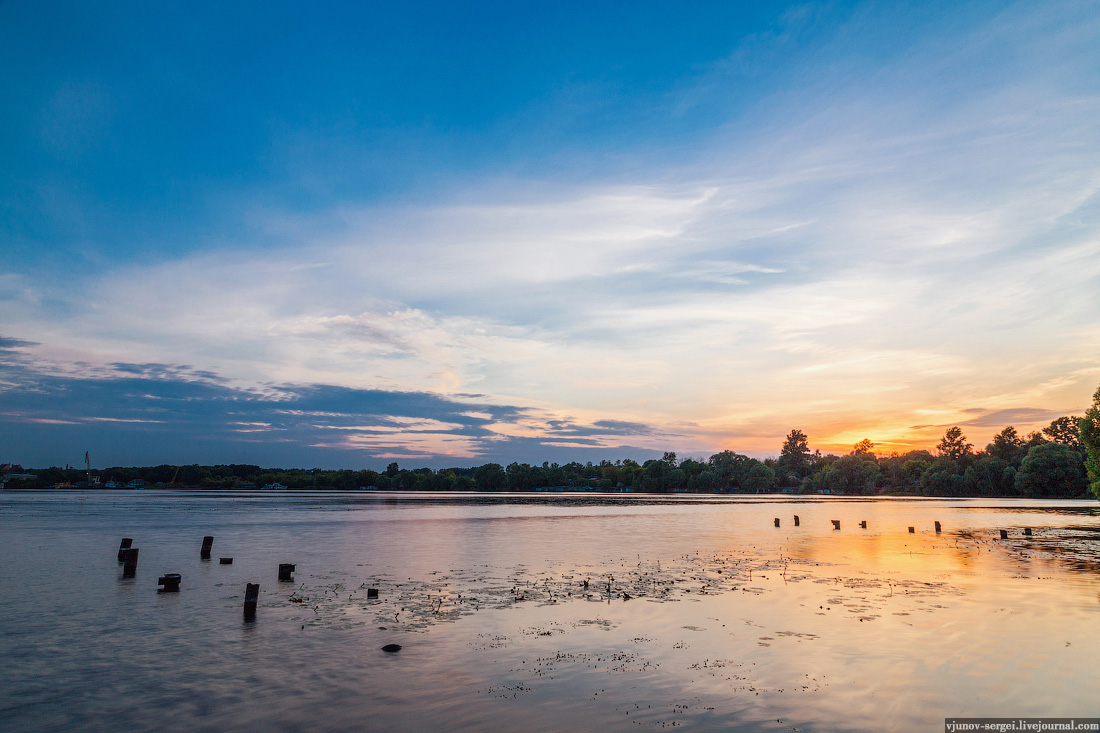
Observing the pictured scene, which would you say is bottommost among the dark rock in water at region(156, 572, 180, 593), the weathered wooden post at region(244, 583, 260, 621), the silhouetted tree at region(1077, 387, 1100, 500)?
the dark rock in water at region(156, 572, 180, 593)

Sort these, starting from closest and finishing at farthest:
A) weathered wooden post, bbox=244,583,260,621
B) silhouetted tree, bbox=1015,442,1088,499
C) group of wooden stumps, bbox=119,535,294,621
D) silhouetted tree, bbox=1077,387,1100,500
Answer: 1. weathered wooden post, bbox=244,583,260,621
2. group of wooden stumps, bbox=119,535,294,621
3. silhouetted tree, bbox=1077,387,1100,500
4. silhouetted tree, bbox=1015,442,1088,499

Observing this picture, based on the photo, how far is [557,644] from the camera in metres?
16.2

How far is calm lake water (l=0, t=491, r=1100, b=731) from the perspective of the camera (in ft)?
38.6

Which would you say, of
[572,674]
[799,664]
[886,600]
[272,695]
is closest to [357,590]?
[272,695]

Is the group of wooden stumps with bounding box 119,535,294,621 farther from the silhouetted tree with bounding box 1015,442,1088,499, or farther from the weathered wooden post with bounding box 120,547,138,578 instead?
the silhouetted tree with bounding box 1015,442,1088,499

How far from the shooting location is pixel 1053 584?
2416 centimetres

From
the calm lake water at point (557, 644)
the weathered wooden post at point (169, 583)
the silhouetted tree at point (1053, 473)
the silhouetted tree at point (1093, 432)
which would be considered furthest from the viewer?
the silhouetted tree at point (1053, 473)

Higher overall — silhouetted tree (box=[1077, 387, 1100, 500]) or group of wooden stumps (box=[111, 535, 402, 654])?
silhouetted tree (box=[1077, 387, 1100, 500])

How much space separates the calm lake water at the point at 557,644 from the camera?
38.6 ft

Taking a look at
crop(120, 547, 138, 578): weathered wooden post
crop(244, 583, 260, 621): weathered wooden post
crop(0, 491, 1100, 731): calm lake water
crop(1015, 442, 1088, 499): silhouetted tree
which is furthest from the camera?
crop(1015, 442, 1088, 499): silhouetted tree

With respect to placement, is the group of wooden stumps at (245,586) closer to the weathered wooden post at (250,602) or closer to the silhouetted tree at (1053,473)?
the weathered wooden post at (250,602)

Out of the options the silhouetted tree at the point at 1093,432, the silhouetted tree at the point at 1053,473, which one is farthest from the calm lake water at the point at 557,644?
the silhouetted tree at the point at 1053,473

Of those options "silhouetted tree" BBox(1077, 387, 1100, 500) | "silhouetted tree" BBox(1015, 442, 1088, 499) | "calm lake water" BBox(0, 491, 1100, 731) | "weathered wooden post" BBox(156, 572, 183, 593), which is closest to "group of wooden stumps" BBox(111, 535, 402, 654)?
"weathered wooden post" BBox(156, 572, 183, 593)

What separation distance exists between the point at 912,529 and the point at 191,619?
168ft
